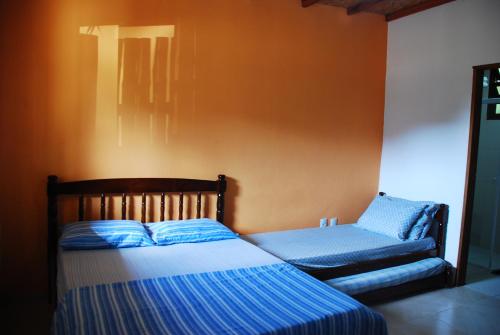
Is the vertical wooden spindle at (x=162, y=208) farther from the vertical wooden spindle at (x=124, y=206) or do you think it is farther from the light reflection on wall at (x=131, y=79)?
the light reflection on wall at (x=131, y=79)

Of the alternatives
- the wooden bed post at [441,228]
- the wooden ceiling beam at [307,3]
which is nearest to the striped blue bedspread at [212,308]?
the wooden bed post at [441,228]

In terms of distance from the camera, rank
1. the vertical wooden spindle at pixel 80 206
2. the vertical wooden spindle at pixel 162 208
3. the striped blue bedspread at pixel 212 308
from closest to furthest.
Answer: the striped blue bedspread at pixel 212 308, the vertical wooden spindle at pixel 80 206, the vertical wooden spindle at pixel 162 208

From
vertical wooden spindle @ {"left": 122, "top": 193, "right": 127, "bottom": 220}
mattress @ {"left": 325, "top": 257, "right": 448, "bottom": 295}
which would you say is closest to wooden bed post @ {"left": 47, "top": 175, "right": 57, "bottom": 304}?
vertical wooden spindle @ {"left": 122, "top": 193, "right": 127, "bottom": 220}

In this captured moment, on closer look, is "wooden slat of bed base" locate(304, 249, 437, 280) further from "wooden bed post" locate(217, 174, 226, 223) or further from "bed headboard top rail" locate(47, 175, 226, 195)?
"bed headboard top rail" locate(47, 175, 226, 195)

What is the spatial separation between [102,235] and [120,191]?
50cm

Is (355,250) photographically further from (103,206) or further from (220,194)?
(103,206)

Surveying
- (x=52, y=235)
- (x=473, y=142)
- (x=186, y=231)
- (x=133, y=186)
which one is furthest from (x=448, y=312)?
(x=52, y=235)

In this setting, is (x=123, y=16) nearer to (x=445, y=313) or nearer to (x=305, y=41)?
(x=305, y=41)

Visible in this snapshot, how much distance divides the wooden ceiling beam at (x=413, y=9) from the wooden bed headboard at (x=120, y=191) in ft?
8.23

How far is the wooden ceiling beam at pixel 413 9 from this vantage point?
3.70m

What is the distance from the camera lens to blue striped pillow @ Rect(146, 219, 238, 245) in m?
2.86

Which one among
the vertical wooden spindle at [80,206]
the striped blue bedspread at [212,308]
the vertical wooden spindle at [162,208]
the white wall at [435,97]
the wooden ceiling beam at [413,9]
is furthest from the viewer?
the wooden ceiling beam at [413,9]

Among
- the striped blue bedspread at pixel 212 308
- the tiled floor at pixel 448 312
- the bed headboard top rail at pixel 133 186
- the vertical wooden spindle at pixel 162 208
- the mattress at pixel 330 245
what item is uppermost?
the bed headboard top rail at pixel 133 186

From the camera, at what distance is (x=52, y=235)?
285cm
